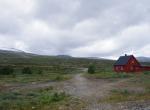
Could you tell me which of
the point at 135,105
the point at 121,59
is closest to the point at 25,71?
the point at 121,59

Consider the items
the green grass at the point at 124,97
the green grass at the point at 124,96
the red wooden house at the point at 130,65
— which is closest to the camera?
the green grass at the point at 124,97

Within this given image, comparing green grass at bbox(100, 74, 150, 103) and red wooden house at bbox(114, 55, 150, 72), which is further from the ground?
red wooden house at bbox(114, 55, 150, 72)

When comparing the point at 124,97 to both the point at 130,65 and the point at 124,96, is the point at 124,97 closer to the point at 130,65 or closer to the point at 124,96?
the point at 124,96

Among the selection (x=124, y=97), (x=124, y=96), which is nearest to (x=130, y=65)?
(x=124, y=96)

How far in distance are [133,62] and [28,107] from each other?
6538 cm

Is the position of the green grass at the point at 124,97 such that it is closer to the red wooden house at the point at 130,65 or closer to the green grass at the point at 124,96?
the green grass at the point at 124,96

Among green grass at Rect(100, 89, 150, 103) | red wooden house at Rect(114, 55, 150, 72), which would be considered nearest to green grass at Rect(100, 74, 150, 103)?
green grass at Rect(100, 89, 150, 103)

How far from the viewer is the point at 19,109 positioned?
27266 mm

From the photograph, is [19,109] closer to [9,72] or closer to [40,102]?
[40,102]

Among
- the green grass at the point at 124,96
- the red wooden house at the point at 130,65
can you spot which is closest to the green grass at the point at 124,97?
the green grass at the point at 124,96

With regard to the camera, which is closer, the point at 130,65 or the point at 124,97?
the point at 124,97

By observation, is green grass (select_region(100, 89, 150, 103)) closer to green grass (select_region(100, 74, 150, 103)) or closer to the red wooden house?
green grass (select_region(100, 74, 150, 103))

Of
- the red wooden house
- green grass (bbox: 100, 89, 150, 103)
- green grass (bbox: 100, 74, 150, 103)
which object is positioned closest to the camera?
green grass (bbox: 100, 89, 150, 103)

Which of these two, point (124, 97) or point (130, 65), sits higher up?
point (130, 65)
